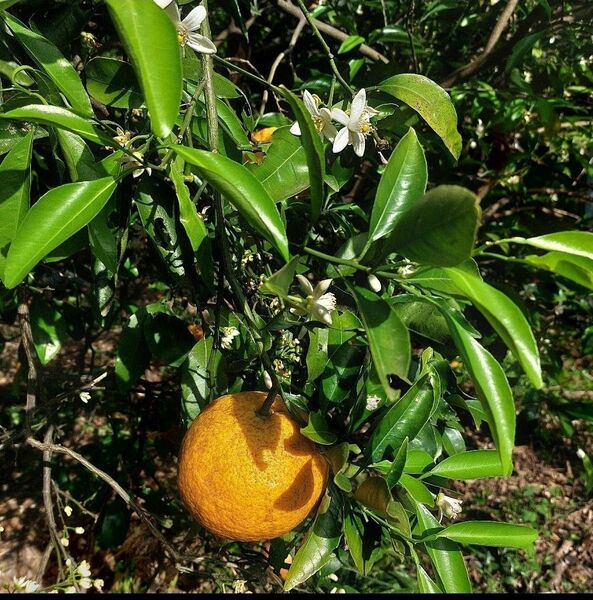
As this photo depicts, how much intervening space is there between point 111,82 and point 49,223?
33cm

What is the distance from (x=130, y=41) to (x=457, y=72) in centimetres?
139

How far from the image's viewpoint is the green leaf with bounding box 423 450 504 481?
88cm

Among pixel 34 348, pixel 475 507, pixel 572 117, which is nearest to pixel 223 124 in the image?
pixel 34 348

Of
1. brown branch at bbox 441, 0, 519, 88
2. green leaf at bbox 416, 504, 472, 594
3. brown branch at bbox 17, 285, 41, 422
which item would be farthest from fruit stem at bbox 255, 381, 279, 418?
brown branch at bbox 441, 0, 519, 88

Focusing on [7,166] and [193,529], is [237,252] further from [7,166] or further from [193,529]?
[193,529]

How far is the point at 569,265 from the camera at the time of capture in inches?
22.8

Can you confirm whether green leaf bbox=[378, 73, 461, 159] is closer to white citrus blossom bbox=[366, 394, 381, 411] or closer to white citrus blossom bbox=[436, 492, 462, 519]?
white citrus blossom bbox=[366, 394, 381, 411]

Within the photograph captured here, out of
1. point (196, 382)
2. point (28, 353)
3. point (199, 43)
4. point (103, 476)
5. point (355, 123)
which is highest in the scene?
point (199, 43)

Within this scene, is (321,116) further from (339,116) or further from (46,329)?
(46,329)

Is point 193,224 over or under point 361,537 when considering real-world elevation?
over

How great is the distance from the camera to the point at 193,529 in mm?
1328

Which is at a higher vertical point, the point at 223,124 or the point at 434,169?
the point at 223,124

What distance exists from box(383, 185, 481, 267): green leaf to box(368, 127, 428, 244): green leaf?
102 millimetres

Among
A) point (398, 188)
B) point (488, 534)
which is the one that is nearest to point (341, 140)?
point (398, 188)
